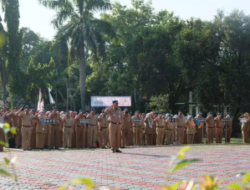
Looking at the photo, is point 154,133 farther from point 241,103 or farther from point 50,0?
point 50,0

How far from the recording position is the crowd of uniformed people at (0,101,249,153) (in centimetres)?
1886

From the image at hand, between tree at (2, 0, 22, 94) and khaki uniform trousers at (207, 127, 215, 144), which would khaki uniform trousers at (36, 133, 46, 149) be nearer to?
khaki uniform trousers at (207, 127, 215, 144)

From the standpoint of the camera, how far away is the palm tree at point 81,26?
35750 mm

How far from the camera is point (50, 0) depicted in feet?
120

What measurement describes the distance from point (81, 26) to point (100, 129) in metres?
15.9

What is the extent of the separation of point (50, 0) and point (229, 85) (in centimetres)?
1587

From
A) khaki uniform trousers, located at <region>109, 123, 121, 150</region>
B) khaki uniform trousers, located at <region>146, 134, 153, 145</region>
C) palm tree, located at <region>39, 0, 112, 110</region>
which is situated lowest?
khaki uniform trousers, located at <region>146, 134, 153, 145</region>

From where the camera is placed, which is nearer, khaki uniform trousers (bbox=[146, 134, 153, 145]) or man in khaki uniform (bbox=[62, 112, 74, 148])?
man in khaki uniform (bbox=[62, 112, 74, 148])

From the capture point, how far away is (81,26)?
118ft

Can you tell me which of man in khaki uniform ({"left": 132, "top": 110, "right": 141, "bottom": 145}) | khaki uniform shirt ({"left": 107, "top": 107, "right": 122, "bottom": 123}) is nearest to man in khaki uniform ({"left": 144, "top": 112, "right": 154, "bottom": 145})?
man in khaki uniform ({"left": 132, "top": 110, "right": 141, "bottom": 145})

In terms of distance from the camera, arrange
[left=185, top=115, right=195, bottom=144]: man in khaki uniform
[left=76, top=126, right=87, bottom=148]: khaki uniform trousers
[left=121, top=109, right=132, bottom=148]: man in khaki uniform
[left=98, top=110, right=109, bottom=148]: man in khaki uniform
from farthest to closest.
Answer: [left=185, top=115, right=195, bottom=144]: man in khaki uniform → [left=121, top=109, right=132, bottom=148]: man in khaki uniform → [left=98, top=110, right=109, bottom=148]: man in khaki uniform → [left=76, top=126, right=87, bottom=148]: khaki uniform trousers

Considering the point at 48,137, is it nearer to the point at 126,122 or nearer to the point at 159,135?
the point at 126,122

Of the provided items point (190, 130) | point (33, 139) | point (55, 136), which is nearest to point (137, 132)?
point (190, 130)

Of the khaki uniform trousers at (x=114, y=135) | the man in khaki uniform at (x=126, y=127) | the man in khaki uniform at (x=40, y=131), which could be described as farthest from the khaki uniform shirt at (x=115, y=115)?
the man in khaki uniform at (x=126, y=127)
